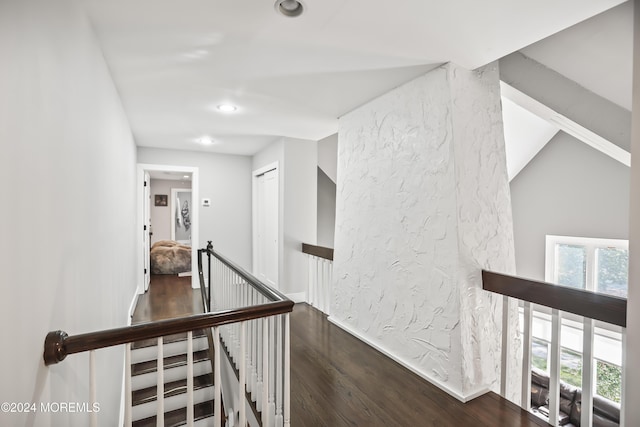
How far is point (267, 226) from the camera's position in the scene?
4.85 metres

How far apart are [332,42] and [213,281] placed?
116 inches

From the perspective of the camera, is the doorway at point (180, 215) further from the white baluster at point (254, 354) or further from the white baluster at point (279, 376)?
the white baluster at point (279, 376)

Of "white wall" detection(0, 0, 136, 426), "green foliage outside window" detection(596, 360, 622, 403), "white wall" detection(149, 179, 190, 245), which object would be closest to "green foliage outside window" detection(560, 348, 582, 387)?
"green foliage outside window" detection(596, 360, 622, 403)

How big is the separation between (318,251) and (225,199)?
2211mm

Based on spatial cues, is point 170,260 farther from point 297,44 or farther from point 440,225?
point 440,225

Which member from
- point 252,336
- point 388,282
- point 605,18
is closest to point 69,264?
point 252,336

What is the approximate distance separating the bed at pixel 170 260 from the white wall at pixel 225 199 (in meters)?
1.96

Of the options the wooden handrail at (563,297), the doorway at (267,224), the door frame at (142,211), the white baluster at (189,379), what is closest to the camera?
the white baluster at (189,379)

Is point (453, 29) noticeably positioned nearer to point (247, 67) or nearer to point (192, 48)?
point (247, 67)

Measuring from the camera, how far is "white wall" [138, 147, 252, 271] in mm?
5105

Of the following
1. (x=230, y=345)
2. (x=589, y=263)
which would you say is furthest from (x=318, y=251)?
(x=589, y=263)

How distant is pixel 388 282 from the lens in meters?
2.66

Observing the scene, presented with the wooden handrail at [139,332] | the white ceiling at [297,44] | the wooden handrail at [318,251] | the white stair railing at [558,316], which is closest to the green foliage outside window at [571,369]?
the white stair railing at [558,316]

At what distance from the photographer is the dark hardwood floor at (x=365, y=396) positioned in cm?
187
